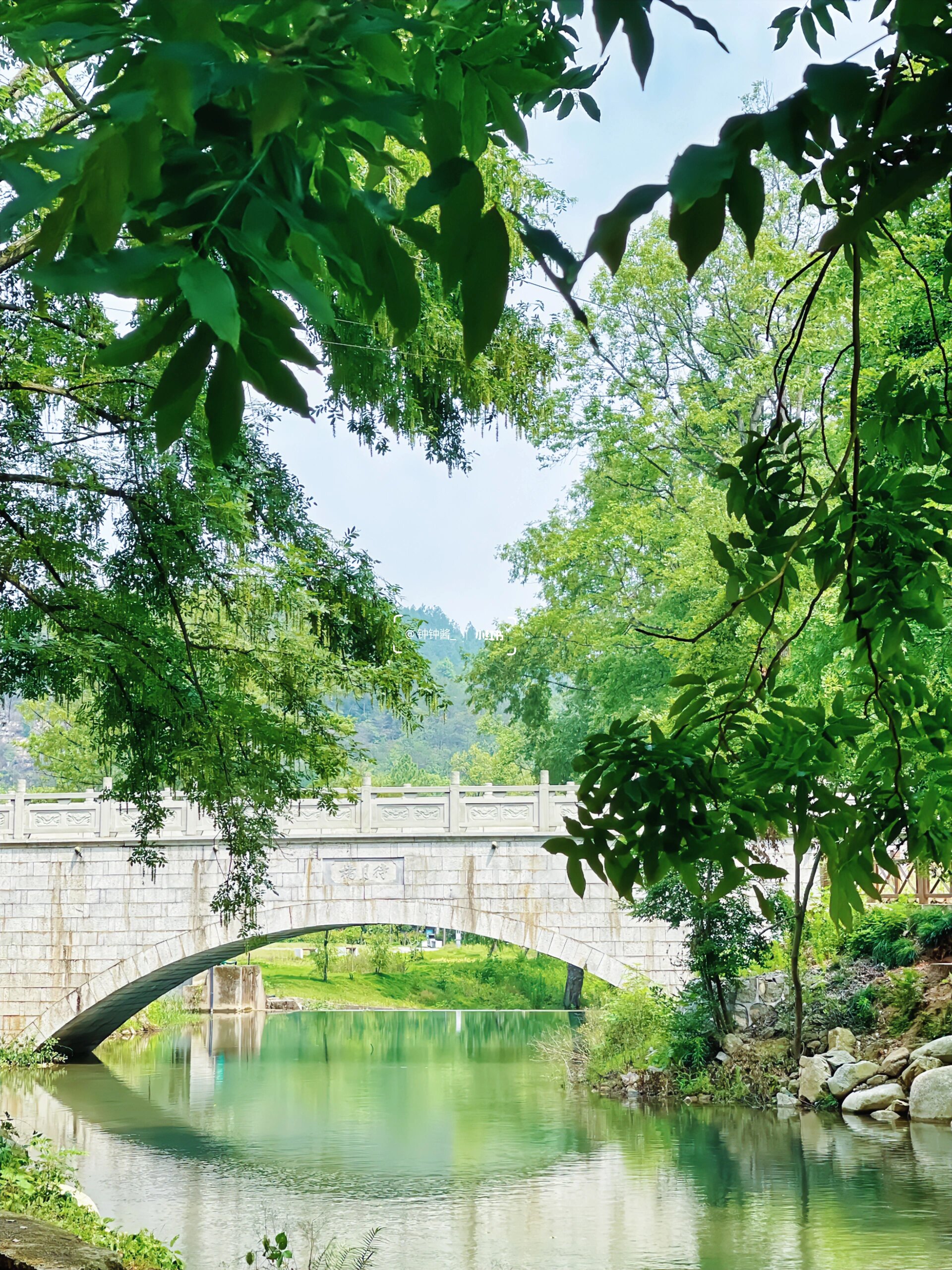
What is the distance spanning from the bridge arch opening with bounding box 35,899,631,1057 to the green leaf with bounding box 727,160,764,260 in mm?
15127

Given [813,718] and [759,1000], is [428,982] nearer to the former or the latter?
[759,1000]

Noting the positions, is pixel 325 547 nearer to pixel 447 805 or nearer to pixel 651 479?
pixel 447 805

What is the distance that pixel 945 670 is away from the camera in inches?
331

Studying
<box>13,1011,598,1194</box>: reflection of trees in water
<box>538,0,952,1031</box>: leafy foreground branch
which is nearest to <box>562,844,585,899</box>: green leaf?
<box>538,0,952,1031</box>: leafy foreground branch

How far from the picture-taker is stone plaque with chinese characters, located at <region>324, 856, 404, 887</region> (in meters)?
15.8

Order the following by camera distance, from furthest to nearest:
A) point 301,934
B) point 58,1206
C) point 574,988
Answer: point 574,988 < point 301,934 < point 58,1206

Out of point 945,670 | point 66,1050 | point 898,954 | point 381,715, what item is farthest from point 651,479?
point 381,715

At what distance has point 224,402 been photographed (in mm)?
955

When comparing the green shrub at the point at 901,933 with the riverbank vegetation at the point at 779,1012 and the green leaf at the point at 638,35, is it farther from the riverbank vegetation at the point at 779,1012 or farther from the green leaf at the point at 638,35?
the green leaf at the point at 638,35

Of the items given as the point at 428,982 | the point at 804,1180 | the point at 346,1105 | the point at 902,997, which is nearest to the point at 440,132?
the point at 804,1180

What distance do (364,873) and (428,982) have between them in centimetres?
1350

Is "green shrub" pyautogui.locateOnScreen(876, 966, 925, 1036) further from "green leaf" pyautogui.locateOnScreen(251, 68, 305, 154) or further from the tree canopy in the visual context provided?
"green leaf" pyautogui.locateOnScreen(251, 68, 305, 154)

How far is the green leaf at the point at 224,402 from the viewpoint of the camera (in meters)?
0.94

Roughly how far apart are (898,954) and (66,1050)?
11.0m
